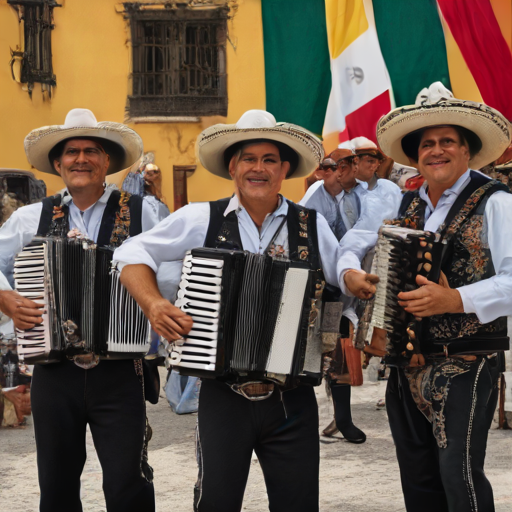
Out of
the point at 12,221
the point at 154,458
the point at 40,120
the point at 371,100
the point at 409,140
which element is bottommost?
the point at 154,458

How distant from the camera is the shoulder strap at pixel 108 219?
13.0ft

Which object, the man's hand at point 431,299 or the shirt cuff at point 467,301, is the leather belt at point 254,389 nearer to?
the man's hand at point 431,299

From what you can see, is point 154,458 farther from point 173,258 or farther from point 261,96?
point 261,96

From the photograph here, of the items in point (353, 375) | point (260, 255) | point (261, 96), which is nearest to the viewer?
point (260, 255)

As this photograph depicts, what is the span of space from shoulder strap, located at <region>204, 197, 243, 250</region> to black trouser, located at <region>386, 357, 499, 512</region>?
0.91 metres

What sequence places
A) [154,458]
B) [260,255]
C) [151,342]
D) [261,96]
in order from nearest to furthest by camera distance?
1. [260,255]
2. [151,342]
3. [154,458]
4. [261,96]

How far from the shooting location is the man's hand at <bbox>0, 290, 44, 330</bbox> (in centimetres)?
374

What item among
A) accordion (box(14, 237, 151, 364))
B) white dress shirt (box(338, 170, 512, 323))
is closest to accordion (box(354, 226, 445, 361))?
white dress shirt (box(338, 170, 512, 323))

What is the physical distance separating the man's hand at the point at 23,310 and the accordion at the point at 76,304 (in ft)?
0.09

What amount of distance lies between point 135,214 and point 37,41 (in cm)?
1262

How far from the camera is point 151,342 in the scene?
3.83 m

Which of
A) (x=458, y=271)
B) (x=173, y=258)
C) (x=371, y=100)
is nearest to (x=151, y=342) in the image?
(x=173, y=258)

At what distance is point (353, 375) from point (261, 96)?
9059mm

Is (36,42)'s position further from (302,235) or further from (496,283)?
(496,283)
